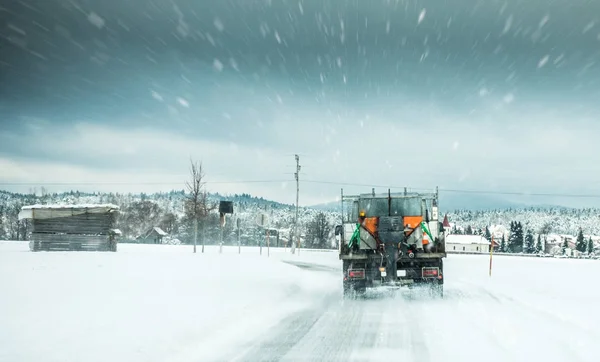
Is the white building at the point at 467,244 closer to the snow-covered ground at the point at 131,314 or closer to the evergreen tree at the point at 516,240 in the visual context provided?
the evergreen tree at the point at 516,240

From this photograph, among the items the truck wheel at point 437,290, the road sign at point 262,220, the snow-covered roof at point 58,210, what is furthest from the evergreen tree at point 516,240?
the truck wheel at point 437,290

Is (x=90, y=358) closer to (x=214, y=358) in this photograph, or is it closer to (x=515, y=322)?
(x=214, y=358)

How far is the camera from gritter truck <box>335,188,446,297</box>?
484 inches

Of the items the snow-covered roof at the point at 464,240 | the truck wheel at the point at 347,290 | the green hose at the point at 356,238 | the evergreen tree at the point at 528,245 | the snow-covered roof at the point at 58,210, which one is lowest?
the evergreen tree at the point at 528,245

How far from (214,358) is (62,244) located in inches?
1199

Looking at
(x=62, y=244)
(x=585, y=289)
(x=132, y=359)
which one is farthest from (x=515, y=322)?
(x=62, y=244)

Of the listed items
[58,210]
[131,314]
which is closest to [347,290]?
[131,314]

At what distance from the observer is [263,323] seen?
29.1ft

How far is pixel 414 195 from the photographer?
1370 cm

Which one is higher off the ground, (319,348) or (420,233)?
(420,233)

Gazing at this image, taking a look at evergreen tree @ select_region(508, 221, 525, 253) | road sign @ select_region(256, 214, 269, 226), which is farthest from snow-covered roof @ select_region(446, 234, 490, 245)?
road sign @ select_region(256, 214, 269, 226)

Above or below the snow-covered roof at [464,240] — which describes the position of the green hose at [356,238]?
above

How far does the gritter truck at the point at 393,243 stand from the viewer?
12305 mm

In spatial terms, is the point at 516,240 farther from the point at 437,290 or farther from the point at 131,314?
the point at 131,314
